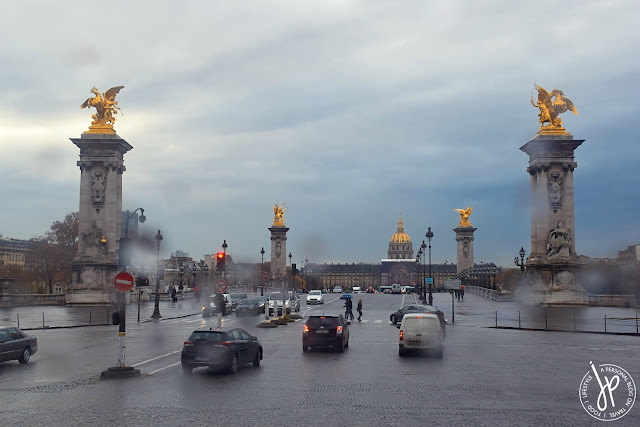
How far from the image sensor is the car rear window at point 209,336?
20.9m

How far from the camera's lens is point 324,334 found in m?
27.3

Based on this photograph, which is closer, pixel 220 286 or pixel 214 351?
pixel 214 351

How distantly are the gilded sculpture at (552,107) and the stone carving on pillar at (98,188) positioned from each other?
140 ft

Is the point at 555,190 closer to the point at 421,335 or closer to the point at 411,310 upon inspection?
the point at 411,310

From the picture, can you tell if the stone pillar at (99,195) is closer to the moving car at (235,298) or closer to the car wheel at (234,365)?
the moving car at (235,298)

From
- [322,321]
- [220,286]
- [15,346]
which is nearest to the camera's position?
[15,346]

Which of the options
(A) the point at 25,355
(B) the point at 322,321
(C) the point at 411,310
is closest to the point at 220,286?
(B) the point at 322,321

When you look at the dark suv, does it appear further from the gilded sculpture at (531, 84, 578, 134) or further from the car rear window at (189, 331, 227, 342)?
the gilded sculpture at (531, 84, 578, 134)

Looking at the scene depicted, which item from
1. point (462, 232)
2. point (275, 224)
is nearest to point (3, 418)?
point (462, 232)

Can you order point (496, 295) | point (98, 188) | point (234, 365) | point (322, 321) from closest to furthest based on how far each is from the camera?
point (234, 365) → point (322, 321) → point (98, 188) → point (496, 295)

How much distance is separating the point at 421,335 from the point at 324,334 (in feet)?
13.1

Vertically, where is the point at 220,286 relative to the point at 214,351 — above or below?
above

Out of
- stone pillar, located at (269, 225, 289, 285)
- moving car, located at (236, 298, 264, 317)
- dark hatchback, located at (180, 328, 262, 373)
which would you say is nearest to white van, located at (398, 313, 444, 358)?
dark hatchback, located at (180, 328, 262, 373)

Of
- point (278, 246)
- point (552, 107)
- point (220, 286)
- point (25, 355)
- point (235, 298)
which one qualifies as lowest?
point (25, 355)
